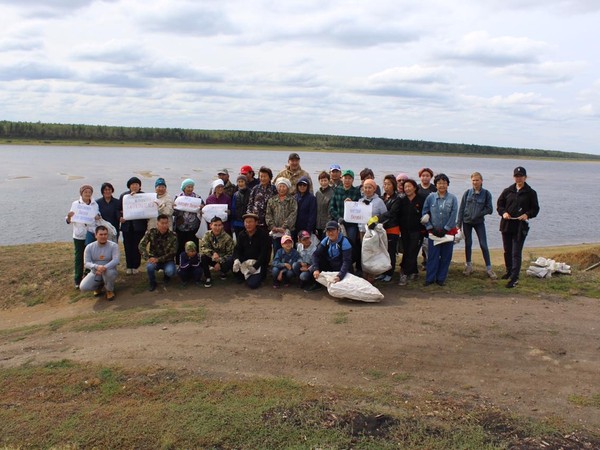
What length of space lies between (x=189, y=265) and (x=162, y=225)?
2.96 feet

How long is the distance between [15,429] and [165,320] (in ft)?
9.82

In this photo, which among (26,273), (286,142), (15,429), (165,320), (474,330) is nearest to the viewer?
(15,429)

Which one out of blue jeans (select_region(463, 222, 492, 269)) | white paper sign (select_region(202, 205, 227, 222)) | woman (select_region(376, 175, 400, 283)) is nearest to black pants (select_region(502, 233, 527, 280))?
blue jeans (select_region(463, 222, 492, 269))

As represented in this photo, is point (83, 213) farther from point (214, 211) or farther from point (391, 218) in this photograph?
point (391, 218)

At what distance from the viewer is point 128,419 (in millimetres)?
4977

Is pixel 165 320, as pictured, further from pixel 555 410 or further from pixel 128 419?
pixel 555 410

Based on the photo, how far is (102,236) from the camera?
9.26 meters

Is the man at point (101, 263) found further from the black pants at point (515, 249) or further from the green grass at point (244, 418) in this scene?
the black pants at point (515, 249)

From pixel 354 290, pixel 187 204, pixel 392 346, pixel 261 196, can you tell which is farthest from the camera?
pixel 187 204

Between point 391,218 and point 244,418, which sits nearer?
point 244,418

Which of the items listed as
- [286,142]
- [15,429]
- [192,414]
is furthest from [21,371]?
[286,142]

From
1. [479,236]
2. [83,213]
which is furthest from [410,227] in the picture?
[83,213]

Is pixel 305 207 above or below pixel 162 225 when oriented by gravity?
above

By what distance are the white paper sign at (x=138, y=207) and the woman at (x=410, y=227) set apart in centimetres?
473
